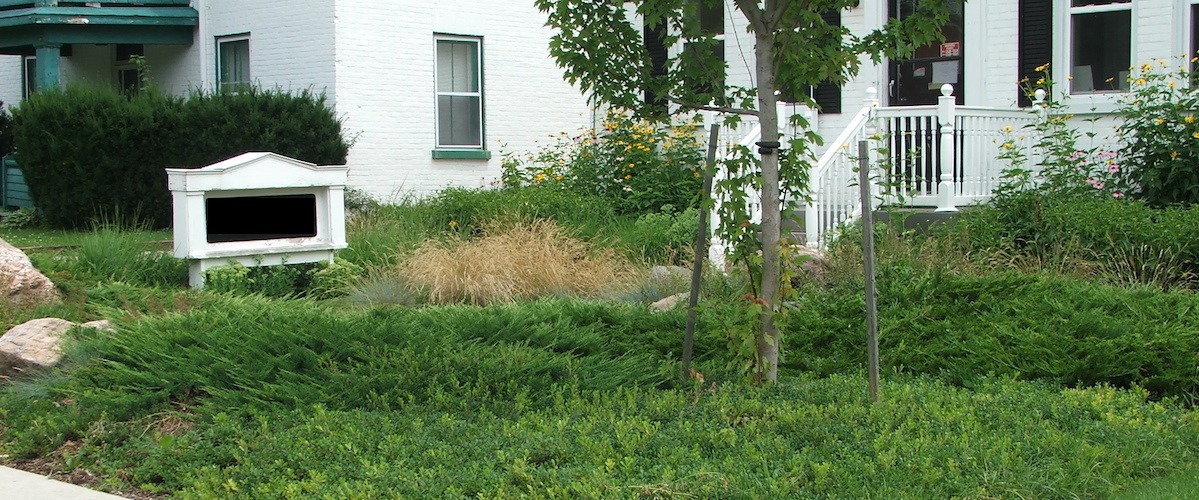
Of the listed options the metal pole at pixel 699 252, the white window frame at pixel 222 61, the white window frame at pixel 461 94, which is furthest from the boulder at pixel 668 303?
the white window frame at pixel 222 61

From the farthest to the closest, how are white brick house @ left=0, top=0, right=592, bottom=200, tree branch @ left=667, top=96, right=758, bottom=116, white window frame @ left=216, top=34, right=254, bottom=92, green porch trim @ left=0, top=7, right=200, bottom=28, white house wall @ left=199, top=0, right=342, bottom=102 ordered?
white window frame @ left=216, top=34, right=254, bottom=92 < green porch trim @ left=0, top=7, right=200, bottom=28 < white brick house @ left=0, top=0, right=592, bottom=200 < white house wall @ left=199, top=0, right=342, bottom=102 < tree branch @ left=667, top=96, right=758, bottom=116

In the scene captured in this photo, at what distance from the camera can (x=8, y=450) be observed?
5.48m

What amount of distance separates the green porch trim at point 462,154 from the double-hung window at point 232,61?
2.63 m

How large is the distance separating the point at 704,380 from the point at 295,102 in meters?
9.33

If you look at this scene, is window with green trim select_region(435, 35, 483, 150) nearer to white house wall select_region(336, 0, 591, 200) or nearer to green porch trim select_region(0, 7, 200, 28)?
white house wall select_region(336, 0, 591, 200)

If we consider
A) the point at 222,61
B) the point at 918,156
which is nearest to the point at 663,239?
the point at 918,156

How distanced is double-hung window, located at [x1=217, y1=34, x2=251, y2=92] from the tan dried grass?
6824 mm

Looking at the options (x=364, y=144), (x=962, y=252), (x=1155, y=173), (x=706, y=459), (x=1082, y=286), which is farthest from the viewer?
(x=364, y=144)

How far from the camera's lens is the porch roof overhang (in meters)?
15.7

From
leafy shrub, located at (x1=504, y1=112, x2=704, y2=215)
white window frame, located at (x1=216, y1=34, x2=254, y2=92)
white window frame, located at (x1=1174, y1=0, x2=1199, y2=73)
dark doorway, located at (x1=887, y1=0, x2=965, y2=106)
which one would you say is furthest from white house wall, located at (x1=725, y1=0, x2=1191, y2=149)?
white window frame, located at (x1=216, y1=34, x2=254, y2=92)

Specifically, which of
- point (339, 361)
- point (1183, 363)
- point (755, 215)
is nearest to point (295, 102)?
point (755, 215)

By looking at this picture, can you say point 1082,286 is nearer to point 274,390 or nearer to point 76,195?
point 274,390

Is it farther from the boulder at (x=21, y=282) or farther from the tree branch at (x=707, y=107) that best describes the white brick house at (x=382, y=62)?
the tree branch at (x=707, y=107)

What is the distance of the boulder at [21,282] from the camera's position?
8.05 meters
